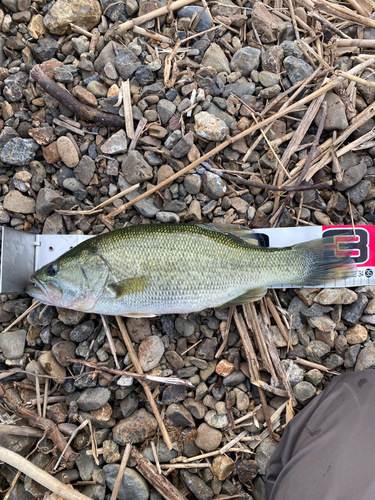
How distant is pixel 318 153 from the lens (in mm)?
3629

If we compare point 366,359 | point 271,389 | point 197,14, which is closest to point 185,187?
point 197,14

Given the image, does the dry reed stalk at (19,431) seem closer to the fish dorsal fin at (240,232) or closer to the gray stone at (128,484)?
the gray stone at (128,484)

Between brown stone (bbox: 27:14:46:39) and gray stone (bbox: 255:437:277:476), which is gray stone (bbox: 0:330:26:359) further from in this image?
brown stone (bbox: 27:14:46:39)

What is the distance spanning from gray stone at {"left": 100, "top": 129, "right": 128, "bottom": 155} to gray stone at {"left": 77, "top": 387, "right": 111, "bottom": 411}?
2.49 metres

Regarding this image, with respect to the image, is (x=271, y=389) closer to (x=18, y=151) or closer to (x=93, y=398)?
(x=93, y=398)

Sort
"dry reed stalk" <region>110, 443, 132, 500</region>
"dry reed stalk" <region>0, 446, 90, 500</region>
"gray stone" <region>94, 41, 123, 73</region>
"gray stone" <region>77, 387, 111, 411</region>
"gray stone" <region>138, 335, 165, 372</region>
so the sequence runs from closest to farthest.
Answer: "dry reed stalk" <region>0, 446, 90, 500</region> → "dry reed stalk" <region>110, 443, 132, 500</region> → "gray stone" <region>77, 387, 111, 411</region> → "gray stone" <region>138, 335, 165, 372</region> → "gray stone" <region>94, 41, 123, 73</region>

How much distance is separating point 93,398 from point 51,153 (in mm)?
2609

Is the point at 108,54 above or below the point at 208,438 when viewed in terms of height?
above

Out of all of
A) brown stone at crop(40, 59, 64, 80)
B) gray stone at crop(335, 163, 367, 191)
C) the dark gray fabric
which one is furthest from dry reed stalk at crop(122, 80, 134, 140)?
the dark gray fabric

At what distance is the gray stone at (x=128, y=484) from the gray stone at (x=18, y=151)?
330 cm

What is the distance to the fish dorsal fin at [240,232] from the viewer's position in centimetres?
340

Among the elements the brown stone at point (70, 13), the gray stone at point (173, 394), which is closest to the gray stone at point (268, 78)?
the brown stone at point (70, 13)

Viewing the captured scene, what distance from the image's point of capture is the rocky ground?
3404 mm

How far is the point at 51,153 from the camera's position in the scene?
3.60 metres
